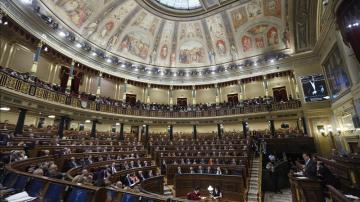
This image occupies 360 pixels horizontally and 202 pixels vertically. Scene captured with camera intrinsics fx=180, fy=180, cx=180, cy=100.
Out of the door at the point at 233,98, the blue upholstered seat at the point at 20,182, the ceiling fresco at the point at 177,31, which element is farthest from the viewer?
the door at the point at 233,98

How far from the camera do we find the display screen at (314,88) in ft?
40.9

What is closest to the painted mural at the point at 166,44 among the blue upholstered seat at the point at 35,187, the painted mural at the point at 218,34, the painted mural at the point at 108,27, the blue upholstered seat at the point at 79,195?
the painted mural at the point at 218,34

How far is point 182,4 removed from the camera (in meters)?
19.5

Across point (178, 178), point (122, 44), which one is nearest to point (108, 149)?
point (178, 178)

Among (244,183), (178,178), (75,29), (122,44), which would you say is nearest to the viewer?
(244,183)

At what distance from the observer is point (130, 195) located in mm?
2488

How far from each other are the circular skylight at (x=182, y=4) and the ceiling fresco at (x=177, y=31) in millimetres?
1414

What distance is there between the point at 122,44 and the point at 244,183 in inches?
661

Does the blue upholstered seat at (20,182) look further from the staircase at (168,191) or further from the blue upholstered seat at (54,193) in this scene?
the staircase at (168,191)

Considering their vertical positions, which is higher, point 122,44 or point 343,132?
point 122,44

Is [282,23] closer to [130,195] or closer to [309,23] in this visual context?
[309,23]

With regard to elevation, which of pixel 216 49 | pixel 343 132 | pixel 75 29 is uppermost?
pixel 216 49

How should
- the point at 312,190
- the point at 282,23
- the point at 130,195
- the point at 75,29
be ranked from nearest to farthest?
1. the point at 130,195
2. the point at 312,190
3. the point at 75,29
4. the point at 282,23

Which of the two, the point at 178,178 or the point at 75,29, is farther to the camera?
the point at 75,29
